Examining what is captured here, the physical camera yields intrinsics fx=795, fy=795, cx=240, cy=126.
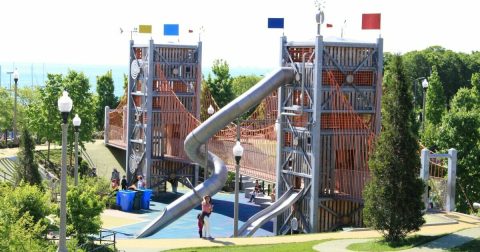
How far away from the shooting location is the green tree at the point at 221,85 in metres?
66.2

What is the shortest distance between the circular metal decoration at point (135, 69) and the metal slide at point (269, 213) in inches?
696

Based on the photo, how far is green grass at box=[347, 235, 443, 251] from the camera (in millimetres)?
24141

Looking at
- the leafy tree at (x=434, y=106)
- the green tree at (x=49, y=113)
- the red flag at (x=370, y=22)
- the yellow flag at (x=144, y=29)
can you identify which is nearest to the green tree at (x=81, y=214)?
the red flag at (x=370, y=22)

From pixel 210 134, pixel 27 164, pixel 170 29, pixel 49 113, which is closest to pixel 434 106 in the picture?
pixel 170 29

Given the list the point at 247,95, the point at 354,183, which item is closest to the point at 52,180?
the point at 247,95

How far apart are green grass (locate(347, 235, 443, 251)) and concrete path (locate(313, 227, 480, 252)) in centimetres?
24

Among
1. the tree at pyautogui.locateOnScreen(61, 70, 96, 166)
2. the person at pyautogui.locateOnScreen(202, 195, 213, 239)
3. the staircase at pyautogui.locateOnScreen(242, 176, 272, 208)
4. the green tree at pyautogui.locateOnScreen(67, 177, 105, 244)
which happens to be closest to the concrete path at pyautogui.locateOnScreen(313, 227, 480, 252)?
the person at pyautogui.locateOnScreen(202, 195, 213, 239)

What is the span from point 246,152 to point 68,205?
17285 millimetres

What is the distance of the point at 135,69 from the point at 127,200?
11.0 metres

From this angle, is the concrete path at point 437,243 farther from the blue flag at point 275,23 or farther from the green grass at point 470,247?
the blue flag at point 275,23

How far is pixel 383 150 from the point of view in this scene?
24.4 m

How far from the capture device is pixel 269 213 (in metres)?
33.6

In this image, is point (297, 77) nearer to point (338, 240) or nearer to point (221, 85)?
point (338, 240)

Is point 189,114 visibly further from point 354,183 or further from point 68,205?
point 68,205
